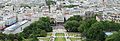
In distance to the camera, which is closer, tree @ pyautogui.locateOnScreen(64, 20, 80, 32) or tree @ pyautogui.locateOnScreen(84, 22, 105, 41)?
tree @ pyautogui.locateOnScreen(84, 22, 105, 41)

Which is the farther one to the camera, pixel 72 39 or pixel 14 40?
pixel 72 39

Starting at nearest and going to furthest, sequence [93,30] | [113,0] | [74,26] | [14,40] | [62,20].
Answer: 1. [14,40]
2. [93,30]
3. [74,26]
4. [62,20]
5. [113,0]

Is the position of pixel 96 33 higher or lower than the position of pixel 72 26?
higher

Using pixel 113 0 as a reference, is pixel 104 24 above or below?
above

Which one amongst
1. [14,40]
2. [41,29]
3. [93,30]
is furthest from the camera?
[41,29]

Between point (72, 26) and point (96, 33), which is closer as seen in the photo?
point (96, 33)

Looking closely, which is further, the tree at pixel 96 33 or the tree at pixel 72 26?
the tree at pixel 72 26

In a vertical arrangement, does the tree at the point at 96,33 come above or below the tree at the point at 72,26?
above

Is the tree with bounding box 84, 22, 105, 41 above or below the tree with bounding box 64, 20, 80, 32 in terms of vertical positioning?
above

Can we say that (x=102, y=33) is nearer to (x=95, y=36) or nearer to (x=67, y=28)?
(x=95, y=36)

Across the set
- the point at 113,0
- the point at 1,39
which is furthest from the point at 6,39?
the point at 113,0
